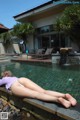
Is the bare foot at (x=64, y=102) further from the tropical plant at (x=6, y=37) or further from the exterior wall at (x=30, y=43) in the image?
the tropical plant at (x=6, y=37)

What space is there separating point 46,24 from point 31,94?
1910 centimetres

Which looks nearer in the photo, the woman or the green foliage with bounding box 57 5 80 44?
the woman

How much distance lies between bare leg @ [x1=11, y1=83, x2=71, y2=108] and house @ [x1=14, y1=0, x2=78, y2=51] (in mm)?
15148

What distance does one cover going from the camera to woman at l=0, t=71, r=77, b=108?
279cm

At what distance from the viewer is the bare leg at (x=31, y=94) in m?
2.75

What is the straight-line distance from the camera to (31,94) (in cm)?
320

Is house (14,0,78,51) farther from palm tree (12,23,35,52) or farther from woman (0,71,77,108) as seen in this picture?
woman (0,71,77,108)

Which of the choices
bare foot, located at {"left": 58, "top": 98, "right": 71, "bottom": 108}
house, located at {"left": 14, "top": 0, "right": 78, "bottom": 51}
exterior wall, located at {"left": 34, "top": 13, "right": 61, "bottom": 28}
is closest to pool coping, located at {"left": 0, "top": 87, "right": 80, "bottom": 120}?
bare foot, located at {"left": 58, "top": 98, "right": 71, "bottom": 108}

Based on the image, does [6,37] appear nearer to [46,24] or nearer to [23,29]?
[23,29]

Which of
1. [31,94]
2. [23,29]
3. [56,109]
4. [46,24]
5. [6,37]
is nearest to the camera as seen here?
[56,109]

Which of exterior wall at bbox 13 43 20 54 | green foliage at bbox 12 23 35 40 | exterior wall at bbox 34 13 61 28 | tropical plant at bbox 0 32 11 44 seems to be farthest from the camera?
exterior wall at bbox 13 43 20 54

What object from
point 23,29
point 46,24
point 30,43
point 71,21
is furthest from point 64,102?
point 30,43

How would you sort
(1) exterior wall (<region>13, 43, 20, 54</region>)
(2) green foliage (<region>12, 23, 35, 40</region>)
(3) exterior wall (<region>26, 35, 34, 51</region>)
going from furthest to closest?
(1) exterior wall (<region>13, 43, 20, 54</region>) < (3) exterior wall (<region>26, 35, 34, 51</region>) < (2) green foliage (<region>12, 23, 35, 40</region>)

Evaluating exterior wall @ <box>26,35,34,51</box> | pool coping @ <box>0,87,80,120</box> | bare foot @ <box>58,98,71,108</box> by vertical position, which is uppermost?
exterior wall @ <box>26,35,34,51</box>
